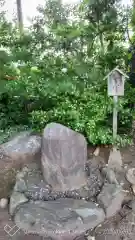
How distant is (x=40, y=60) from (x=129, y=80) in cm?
153

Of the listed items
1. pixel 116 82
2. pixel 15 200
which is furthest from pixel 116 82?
pixel 15 200

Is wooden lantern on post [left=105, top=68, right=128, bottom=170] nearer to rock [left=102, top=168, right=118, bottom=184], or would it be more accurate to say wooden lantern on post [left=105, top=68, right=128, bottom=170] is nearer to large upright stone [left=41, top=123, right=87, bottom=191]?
rock [left=102, top=168, right=118, bottom=184]

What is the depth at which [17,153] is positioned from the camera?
2.98 metres

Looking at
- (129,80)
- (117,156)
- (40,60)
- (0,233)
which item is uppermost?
(40,60)

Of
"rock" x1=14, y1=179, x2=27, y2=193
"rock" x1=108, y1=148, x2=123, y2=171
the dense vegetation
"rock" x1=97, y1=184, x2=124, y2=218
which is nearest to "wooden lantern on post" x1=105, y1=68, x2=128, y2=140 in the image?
the dense vegetation

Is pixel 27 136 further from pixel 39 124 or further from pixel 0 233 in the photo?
pixel 0 233

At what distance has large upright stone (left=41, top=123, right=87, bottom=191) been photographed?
2.41 meters

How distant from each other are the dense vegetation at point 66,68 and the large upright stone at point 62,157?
1.80 ft

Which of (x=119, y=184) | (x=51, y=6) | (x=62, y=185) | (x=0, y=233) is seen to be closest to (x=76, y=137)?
(x=62, y=185)

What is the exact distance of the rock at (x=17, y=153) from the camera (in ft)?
9.64

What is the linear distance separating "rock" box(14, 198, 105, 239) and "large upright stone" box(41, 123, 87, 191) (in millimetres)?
277

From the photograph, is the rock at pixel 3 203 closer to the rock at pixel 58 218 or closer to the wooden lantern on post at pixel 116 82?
the rock at pixel 58 218

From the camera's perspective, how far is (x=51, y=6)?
13.5ft

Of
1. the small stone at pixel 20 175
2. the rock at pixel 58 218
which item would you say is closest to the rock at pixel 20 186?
the small stone at pixel 20 175
